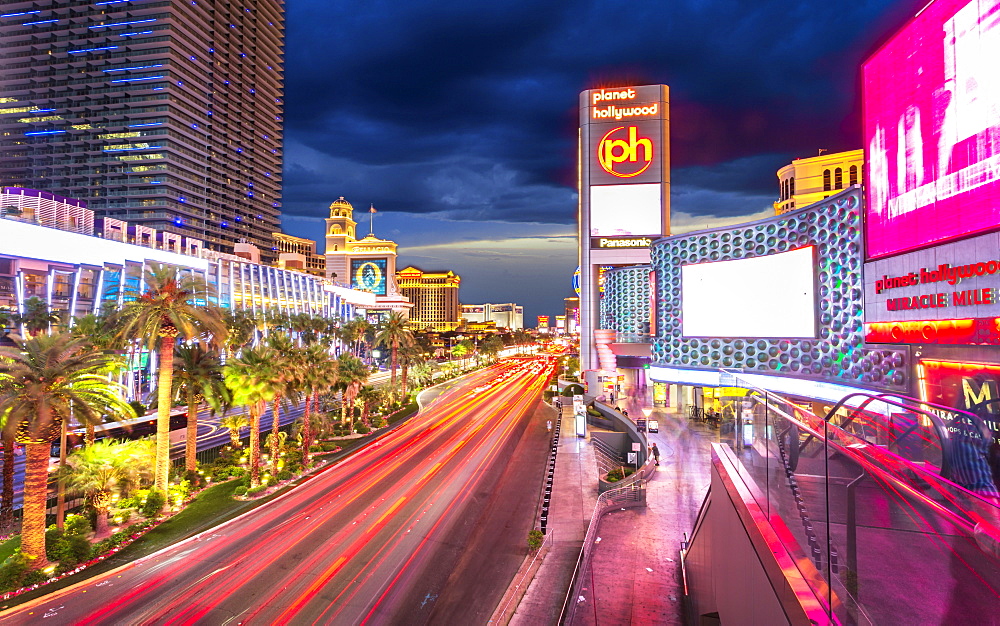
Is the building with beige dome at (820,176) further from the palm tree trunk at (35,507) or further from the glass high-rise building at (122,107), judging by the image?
the glass high-rise building at (122,107)

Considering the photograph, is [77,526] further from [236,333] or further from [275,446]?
[236,333]

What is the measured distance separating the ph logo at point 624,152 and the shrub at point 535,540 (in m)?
50.4

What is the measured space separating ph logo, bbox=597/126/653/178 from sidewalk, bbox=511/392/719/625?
3941 cm

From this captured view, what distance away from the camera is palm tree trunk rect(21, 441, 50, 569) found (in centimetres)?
1758

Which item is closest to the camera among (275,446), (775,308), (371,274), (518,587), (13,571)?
(518,587)

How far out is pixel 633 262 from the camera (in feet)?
203

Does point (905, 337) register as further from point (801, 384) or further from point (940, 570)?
point (940, 570)

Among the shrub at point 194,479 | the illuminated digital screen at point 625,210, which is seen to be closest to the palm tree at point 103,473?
the shrub at point 194,479

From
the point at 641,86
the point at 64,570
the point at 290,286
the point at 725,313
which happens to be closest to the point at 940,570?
the point at 64,570

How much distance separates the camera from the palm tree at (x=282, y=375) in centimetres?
2812

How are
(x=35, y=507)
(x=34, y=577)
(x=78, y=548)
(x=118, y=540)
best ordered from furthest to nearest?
(x=118, y=540) → (x=78, y=548) → (x=35, y=507) → (x=34, y=577)

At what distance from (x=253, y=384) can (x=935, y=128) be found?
34.2 meters

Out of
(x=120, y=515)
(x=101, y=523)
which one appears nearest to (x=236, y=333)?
(x=120, y=515)

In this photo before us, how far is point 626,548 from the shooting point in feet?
59.3
